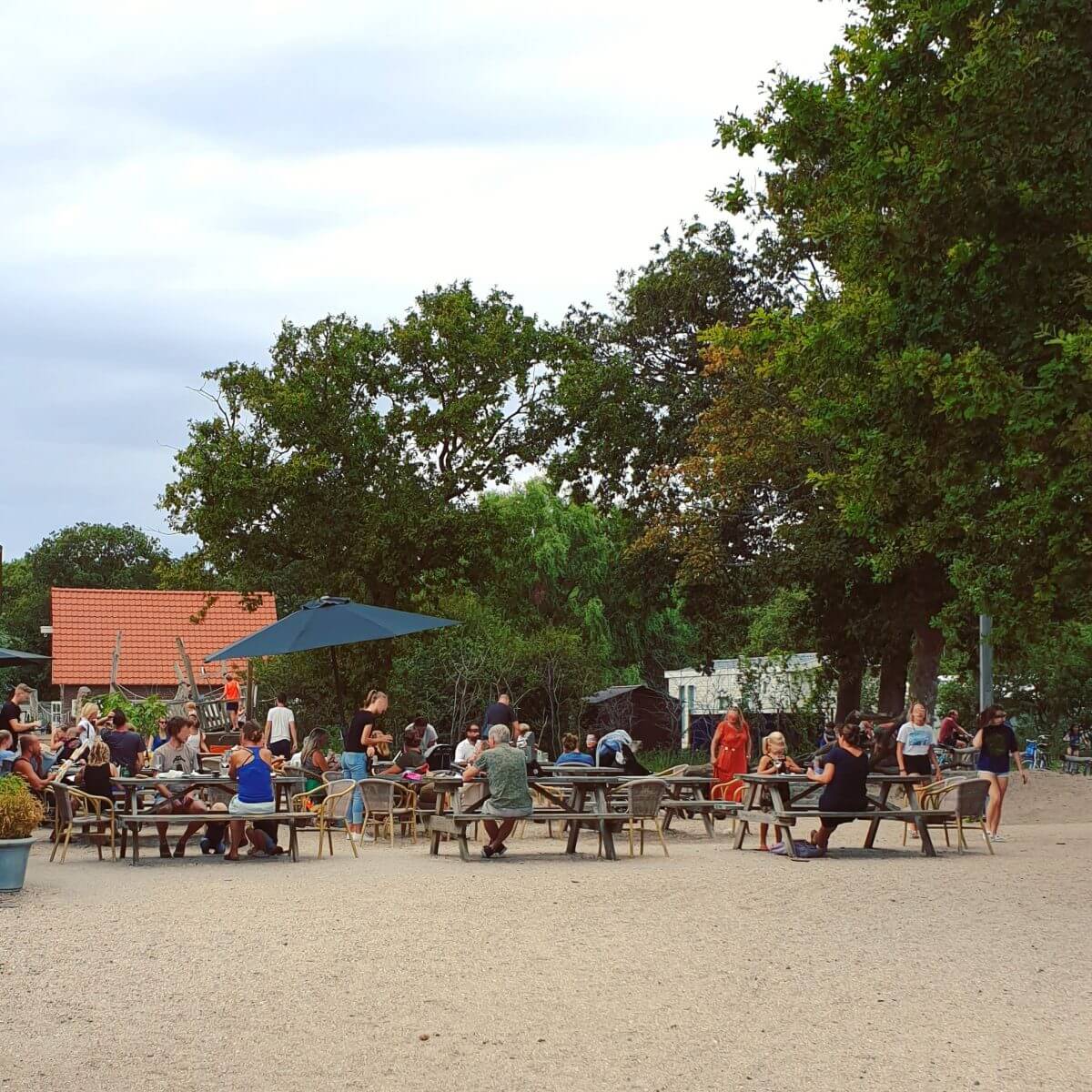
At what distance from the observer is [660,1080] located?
232 inches

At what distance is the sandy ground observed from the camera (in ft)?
20.1

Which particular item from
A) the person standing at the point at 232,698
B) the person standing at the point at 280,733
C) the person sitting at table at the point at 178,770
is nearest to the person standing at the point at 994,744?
the person sitting at table at the point at 178,770

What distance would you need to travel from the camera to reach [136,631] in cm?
4819

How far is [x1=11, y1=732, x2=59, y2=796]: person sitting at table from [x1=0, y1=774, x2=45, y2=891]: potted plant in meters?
2.87

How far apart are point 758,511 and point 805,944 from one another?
2220 cm

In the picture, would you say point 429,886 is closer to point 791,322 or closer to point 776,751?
point 776,751

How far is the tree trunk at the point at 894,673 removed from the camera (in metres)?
31.1

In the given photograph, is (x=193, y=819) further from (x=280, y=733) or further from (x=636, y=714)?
(x=636, y=714)

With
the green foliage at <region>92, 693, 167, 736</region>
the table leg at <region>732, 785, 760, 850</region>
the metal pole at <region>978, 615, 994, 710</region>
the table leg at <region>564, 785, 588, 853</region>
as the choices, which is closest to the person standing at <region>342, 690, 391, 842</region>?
the table leg at <region>564, 785, 588, 853</region>

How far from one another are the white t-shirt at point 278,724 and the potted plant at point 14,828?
902cm

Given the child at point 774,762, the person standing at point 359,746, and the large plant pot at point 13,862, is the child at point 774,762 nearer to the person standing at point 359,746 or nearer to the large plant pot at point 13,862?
the person standing at point 359,746

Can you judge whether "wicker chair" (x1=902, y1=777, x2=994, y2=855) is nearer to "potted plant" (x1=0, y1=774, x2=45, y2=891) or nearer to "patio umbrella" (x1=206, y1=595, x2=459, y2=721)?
"patio umbrella" (x1=206, y1=595, x2=459, y2=721)

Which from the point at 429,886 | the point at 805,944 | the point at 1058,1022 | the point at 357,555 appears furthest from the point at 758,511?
the point at 1058,1022

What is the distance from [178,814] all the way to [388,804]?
249 cm
